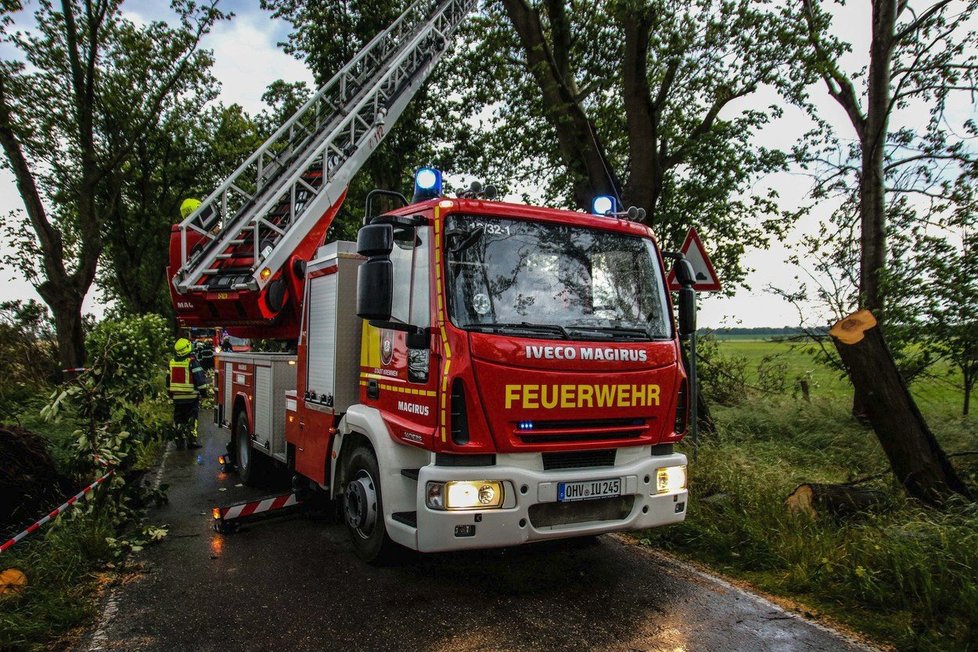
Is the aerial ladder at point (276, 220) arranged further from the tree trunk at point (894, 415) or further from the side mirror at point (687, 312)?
the tree trunk at point (894, 415)

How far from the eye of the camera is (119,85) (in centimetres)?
1708

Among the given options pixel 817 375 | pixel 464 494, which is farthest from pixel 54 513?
pixel 817 375

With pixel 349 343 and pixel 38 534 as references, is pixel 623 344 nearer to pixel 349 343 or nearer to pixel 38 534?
pixel 349 343

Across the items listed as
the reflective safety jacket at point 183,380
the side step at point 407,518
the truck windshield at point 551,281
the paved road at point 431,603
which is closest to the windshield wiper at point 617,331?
the truck windshield at point 551,281

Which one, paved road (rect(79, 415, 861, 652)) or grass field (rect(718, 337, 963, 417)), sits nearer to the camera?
paved road (rect(79, 415, 861, 652))

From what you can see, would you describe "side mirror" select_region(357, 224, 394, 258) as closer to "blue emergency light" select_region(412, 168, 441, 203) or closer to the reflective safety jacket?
A: "blue emergency light" select_region(412, 168, 441, 203)

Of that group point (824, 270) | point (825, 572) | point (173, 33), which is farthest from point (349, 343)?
point (173, 33)

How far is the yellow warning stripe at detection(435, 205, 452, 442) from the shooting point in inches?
159

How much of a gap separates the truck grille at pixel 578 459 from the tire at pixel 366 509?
1142 mm

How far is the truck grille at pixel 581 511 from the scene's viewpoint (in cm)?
422

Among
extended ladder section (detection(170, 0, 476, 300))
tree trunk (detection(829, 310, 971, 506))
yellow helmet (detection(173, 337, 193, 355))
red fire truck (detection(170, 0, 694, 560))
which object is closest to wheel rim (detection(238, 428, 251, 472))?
extended ladder section (detection(170, 0, 476, 300))

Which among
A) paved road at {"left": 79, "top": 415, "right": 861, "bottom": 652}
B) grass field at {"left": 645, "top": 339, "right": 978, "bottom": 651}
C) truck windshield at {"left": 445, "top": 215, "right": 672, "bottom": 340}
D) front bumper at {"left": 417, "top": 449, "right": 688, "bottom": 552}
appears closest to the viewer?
paved road at {"left": 79, "top": 415, "right": 861, "bottom": 652}

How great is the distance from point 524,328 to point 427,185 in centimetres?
161

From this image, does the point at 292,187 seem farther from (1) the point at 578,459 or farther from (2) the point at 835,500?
(2) the point at 835,500
